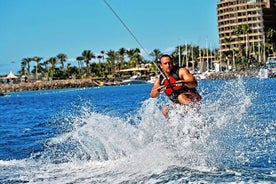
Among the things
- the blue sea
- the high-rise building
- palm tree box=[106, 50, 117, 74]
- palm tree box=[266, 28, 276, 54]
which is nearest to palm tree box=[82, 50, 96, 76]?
palm tree box=[106, 50, 117, 74]

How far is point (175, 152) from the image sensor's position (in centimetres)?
978

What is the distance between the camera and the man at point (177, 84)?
9.59 meters

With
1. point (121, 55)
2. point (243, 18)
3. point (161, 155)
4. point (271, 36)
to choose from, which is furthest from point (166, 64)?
point (121, 55)

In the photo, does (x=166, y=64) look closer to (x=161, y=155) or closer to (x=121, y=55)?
(x=161, y=155)

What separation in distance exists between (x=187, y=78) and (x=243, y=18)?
14611 cm

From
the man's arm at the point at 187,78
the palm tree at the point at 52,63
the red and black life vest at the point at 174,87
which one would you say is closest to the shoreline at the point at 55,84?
the palm tree at the point at 52,63

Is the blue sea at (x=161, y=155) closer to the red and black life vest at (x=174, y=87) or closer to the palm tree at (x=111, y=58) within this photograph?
the red and black life vest at (x=174, y=87)

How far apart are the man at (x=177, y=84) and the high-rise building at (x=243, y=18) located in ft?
443

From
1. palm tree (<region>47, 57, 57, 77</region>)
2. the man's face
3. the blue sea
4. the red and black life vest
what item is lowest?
the blue sea

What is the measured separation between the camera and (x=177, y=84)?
9.59 metres

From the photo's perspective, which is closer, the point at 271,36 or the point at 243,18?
the point at 271,36

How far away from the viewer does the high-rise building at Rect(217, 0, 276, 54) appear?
147 metres

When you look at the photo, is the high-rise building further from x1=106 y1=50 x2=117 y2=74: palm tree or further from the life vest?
the life vest

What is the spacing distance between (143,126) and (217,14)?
501 feet
